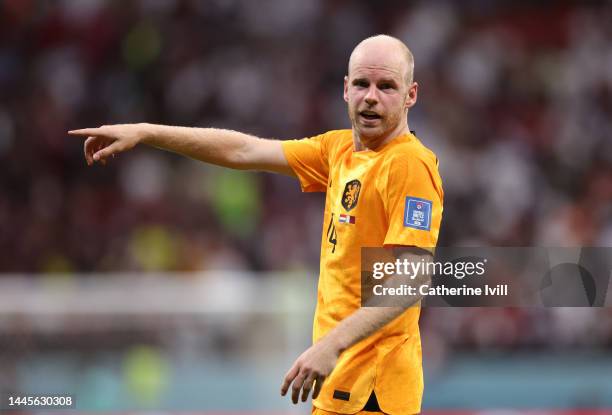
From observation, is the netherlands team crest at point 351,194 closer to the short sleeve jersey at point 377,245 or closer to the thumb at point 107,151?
the short sleeve jersey at point 377,245

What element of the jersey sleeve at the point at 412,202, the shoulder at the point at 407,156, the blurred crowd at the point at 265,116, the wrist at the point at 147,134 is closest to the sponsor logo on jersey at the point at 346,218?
the jersey sleeve at the point at 412,202

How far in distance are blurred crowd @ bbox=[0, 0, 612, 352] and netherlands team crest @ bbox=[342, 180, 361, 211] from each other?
6954mm

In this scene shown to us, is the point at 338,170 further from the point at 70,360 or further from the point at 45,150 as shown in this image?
the point at 45,150

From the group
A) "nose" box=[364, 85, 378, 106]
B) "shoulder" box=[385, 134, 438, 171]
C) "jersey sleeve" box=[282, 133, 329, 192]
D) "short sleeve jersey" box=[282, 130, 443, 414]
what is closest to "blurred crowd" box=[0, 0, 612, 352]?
"jersey sleeve" box=[282, 133, 329, 192]

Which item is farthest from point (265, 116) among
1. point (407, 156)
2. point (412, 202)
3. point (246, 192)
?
point (412, 202)

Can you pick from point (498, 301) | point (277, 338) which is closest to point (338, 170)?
point (498, 301)

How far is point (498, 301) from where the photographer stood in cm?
962

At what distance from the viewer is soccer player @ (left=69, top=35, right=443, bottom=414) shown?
4.93 m

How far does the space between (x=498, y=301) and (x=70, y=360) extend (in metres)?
A: 3.87

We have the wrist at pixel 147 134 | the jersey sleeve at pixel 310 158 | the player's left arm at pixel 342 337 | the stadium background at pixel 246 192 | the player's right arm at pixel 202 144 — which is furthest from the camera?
the stadium background at pixel 246 192

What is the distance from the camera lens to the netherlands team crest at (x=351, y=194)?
5137 mm

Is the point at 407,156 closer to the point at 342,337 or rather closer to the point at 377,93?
the point at 377,93

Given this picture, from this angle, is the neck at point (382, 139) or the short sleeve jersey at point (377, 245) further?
the neck at point (382, 139)

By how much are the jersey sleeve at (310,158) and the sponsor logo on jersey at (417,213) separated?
85cm
